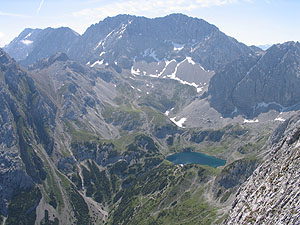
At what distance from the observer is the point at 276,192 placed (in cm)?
6125

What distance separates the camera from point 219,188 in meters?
199

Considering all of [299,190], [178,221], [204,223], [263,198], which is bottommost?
[178,221]

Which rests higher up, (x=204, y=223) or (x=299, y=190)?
(x=299, y=190)

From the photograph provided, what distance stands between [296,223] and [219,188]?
154m

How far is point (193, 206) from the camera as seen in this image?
19412cm

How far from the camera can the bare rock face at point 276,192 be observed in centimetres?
5456

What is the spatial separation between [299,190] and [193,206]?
483 feet

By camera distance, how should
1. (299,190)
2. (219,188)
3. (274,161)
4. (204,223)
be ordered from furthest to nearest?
(219,188)
(204,223)
(274,161)
(299,190)

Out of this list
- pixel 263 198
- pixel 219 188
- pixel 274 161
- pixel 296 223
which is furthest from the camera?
pixel 219 188

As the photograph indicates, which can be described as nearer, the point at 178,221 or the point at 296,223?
the point at 296,223

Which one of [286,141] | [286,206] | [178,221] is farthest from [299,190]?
[178,221]

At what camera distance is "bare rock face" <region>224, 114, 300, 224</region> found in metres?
54.6

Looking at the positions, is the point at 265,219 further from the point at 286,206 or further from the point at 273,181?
the point at 273,181

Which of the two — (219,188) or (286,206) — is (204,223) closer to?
(219,188)
